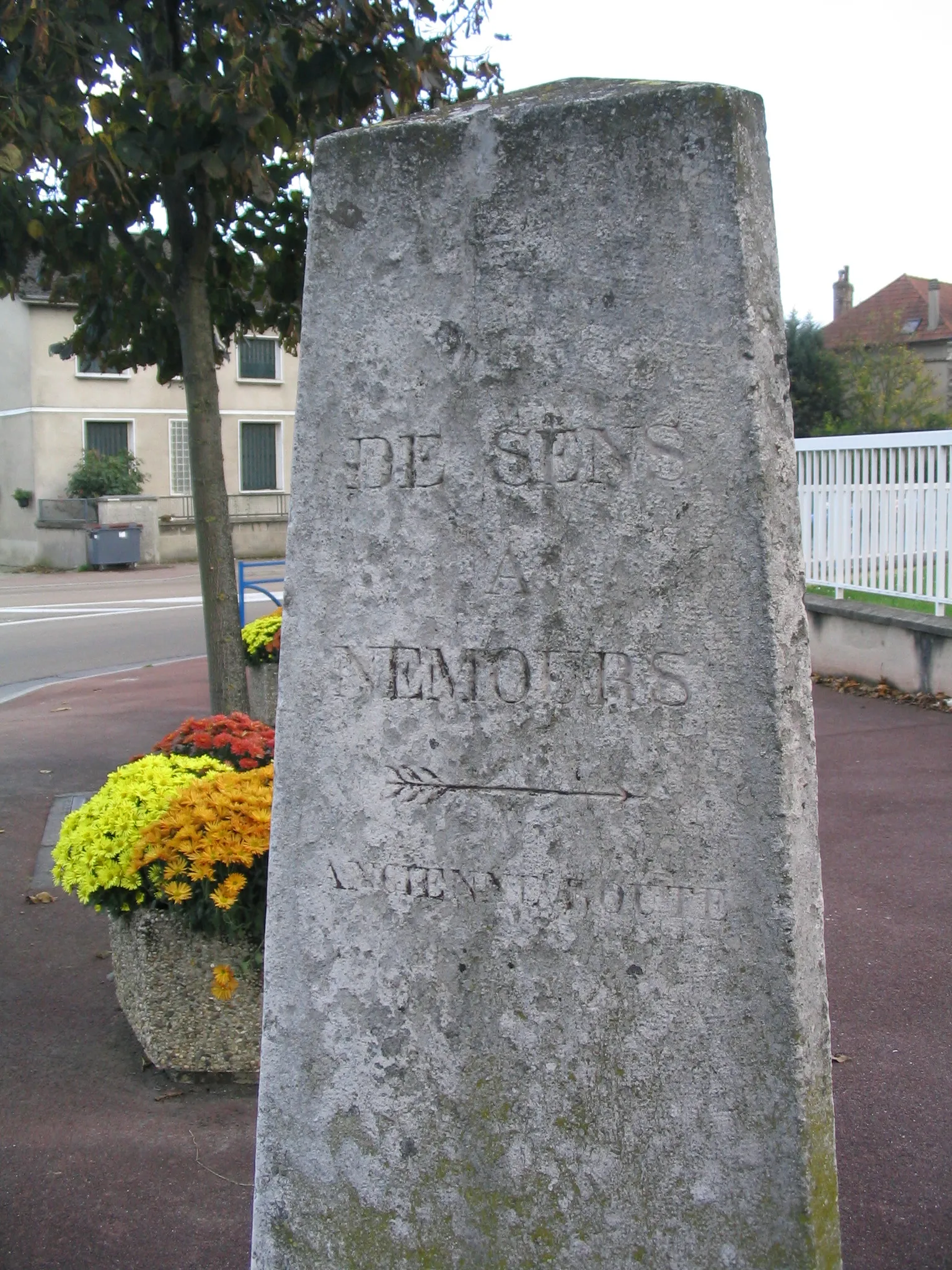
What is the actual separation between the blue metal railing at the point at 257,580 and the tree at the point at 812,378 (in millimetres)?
15153

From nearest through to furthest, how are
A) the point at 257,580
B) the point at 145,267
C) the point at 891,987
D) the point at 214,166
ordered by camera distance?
the point at 891,987, the point at 214,166, the point at 145,267, the point at 257,580

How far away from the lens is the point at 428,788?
89.0 inches

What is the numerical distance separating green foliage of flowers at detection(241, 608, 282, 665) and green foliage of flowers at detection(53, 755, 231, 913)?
15.0 ft

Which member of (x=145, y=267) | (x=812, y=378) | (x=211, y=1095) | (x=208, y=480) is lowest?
(x=211, y=1095)

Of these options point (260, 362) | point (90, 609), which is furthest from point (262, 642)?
point (260, 362)

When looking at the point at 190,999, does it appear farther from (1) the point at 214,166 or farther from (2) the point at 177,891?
(1) the point at 214,166

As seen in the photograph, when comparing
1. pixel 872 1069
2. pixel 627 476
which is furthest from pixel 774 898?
pixel 872 1069

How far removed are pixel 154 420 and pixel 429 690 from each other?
3497 cm

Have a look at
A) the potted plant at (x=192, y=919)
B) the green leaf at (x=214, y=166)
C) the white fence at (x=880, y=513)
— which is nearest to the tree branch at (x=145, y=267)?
the green leaf at (x=214, y=166)

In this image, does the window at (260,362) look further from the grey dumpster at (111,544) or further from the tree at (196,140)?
the tree at (196,140)

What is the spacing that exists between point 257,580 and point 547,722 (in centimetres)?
1221

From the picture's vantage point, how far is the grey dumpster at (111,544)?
29.8m

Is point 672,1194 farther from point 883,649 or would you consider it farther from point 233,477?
point 233,477

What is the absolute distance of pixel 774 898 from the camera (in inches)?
83.2
